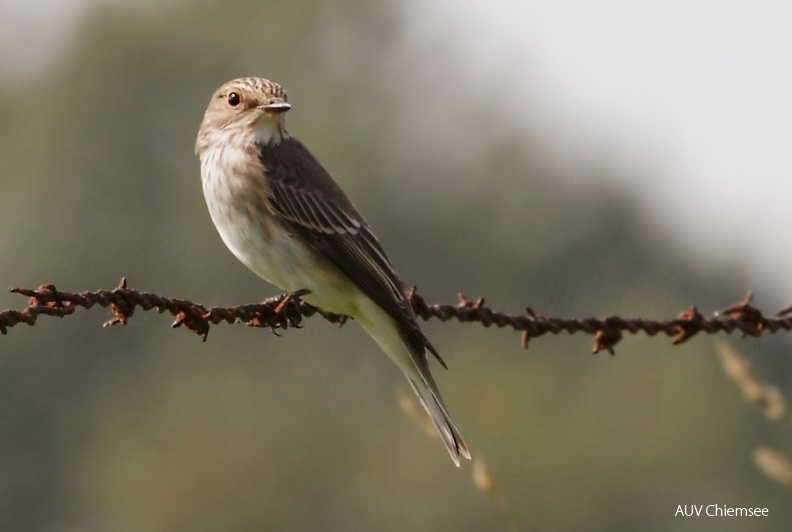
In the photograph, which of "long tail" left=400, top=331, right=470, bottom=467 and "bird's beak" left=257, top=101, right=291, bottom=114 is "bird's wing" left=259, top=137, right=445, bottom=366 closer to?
"long tail" left=400, top=331, right=470, bottom=467

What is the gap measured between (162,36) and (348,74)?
251 inches

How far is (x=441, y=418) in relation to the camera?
9945 mm

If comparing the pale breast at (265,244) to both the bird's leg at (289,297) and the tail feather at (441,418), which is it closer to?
the bird's leg at (289,297)

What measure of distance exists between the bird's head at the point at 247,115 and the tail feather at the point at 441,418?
6.00 ft

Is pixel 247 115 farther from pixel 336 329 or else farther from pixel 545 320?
pixel 336 329

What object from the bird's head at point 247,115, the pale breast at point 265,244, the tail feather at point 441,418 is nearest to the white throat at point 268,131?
the bird's head at point 247,115

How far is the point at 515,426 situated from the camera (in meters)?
42.9

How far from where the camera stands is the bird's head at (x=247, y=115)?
1110 centimetres

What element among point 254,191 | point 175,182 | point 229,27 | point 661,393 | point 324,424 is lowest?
point 661,393

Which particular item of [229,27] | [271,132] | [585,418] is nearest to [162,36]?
[229,27]

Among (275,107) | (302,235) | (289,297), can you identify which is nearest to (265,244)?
(302,235)

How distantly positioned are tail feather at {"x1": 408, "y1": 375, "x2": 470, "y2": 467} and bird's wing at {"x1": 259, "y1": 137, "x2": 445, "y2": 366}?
255 mm

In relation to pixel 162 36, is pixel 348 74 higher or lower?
lower

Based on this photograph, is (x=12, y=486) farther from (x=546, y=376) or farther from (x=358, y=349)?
(x=546, y=376)
